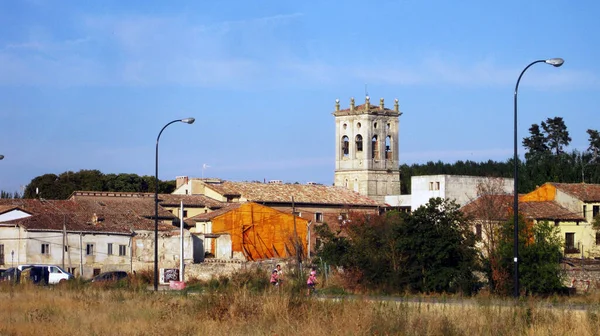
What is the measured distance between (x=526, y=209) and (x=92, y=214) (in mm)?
28704

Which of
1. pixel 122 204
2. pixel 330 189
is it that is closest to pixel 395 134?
pixel 330 189

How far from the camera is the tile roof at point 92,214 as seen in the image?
2361 inches

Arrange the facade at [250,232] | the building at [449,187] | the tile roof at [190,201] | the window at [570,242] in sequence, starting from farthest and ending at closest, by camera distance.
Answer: the building at [449,187] < the tile roof at [190,201] < the facade at [250,232] < the window at [570,242]

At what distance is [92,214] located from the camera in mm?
64500

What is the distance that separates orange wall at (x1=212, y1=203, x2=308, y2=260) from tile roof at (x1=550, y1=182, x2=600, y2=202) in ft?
59.8

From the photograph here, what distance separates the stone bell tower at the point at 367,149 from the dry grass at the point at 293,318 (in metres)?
74.1

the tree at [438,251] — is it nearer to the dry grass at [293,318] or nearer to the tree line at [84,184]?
the dry grass at [293,318]

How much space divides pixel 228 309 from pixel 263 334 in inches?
130

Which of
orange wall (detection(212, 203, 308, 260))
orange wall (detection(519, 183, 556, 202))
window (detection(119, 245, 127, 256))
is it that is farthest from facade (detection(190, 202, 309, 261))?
orange wall (detection(519, 183, 556, 202))

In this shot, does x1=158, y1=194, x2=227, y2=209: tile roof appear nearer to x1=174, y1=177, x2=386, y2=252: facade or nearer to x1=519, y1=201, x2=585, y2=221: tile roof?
x1=174, y1=177, x2=386, y2=252: facade

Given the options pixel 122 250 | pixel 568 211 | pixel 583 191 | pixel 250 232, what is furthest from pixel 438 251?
pixel 250 232

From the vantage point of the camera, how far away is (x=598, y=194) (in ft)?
205

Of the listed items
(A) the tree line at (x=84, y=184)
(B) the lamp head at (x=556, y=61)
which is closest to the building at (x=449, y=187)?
(A) the tree line at (x=84, y=184)

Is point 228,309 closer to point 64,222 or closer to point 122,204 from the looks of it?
point 64,222
